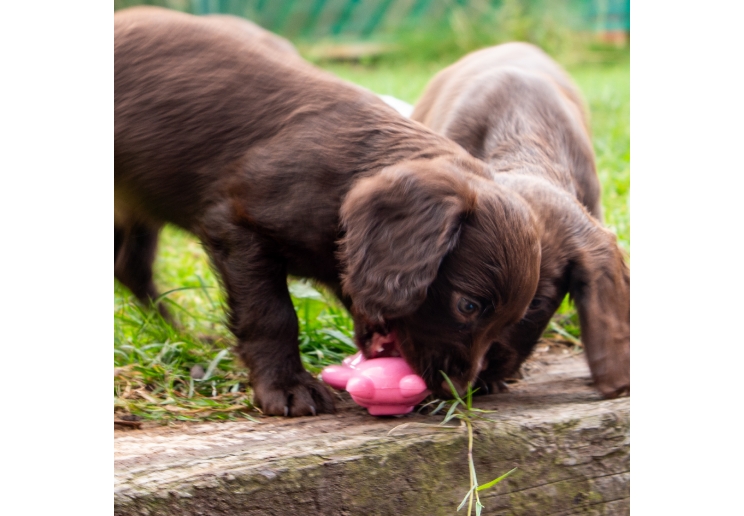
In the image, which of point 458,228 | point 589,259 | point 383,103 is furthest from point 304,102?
point 589,259

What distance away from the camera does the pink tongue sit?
316 cm

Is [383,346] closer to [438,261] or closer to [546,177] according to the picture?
[438,261]

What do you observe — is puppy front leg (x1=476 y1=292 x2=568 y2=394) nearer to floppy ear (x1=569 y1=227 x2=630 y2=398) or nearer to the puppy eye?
floppy ear (x1=569 y1=227 x2=630 y2=398)

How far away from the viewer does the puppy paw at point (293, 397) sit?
313 centimetres

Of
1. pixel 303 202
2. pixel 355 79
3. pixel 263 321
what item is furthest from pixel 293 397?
pixel 355 79

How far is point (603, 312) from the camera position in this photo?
3385 mm

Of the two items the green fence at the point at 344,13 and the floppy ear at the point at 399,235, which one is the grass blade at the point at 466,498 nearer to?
the floppy ear at the point at 399,235

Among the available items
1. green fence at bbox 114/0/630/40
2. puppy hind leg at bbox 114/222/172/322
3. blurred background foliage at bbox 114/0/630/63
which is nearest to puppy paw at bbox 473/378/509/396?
puppy hind leg at bbox 114/222/172/322

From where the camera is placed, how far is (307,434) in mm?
2863

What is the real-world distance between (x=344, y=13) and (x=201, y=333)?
711cm

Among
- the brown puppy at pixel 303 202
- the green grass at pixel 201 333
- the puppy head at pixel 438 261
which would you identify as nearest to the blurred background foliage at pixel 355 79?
the green grass at pixel 201 333

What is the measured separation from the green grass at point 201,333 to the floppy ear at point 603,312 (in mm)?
543
